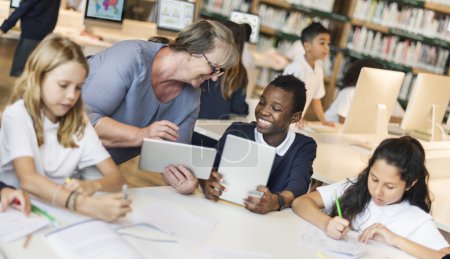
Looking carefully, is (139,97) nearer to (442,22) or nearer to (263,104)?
(263,104)

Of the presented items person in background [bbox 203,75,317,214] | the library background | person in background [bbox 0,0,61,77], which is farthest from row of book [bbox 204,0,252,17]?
person in background [bbox 203,75,317,214]

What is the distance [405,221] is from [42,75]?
49.3 inches

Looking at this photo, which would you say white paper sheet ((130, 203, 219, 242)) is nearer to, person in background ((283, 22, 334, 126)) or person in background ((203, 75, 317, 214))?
person in background ((203, 75, 317, 214))

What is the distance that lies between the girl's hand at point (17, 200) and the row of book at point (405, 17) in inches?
212

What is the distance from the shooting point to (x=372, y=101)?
3.65 metres

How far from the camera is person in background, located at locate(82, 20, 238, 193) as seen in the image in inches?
89.0

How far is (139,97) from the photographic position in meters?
2.41

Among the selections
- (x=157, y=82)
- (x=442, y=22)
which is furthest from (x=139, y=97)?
(x=442, y=22)

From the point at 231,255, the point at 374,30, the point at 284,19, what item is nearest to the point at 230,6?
the point at 284,19

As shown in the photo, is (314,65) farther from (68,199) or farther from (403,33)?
(68,199)

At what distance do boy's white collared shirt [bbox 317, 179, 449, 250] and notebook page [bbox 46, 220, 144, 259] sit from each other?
38.3 inches

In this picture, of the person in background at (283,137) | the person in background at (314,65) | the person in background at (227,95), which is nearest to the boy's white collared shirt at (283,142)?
the person in background at (283,137)

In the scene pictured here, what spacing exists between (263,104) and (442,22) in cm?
450

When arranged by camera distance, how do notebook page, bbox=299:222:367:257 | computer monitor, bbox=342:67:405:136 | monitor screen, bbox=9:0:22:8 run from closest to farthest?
notebook page, bbox=299:222:367:257
computer monitor, bbox=342:67:405:136
monitor screen, bbox=9:0:22:8
